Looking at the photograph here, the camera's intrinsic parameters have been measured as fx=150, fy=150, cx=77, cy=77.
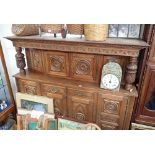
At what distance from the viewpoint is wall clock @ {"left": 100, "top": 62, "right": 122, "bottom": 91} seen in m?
1.47

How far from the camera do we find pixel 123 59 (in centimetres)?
150

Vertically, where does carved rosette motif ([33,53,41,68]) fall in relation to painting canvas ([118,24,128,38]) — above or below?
below

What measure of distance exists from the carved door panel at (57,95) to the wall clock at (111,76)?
1.52ft

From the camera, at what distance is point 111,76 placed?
4.86ft

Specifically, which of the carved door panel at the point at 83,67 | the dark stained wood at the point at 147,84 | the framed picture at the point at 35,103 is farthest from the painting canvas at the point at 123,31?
the framed picture at the point at 35,103

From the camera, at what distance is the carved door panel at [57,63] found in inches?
66.2

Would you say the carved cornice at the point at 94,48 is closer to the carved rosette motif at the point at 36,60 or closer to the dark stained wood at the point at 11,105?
the carved rosette motif at the point at 36,60

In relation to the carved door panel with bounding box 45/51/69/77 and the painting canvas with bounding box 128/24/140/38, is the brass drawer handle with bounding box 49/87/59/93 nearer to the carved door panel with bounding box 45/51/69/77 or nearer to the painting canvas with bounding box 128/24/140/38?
the carved door panel with bounding box 45/51/69/77

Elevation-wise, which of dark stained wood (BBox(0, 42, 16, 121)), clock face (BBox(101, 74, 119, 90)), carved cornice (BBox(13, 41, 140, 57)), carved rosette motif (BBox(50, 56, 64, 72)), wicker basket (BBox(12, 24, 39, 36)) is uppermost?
Result: wicker basket (BBox(12, 24, 39, 36))

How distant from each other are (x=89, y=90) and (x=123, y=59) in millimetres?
464

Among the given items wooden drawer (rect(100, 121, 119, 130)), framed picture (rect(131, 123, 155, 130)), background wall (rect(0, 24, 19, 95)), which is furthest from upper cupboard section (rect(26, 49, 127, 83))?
framed picture (rect(131, 123, 155, 130))

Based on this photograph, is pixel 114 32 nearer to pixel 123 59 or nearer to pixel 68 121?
pixel 123 59
